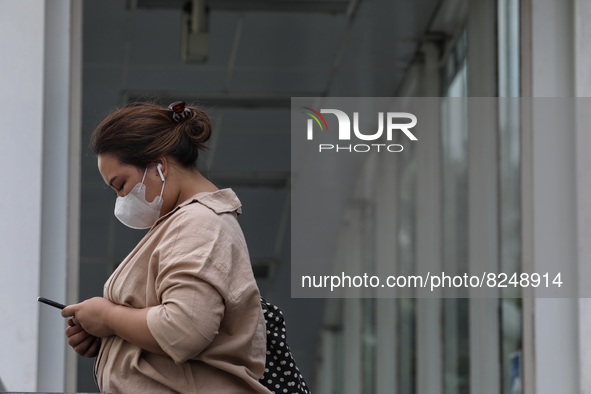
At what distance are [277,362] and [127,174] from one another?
484 mm

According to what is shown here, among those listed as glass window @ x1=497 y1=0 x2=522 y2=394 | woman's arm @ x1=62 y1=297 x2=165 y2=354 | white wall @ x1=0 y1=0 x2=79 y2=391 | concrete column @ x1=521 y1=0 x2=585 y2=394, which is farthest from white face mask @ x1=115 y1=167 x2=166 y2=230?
glass window @ x1=497 y1=0 x2=522 y2=394

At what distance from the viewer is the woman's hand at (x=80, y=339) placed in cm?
271

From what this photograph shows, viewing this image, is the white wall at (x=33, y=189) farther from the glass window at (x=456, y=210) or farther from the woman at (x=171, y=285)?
the woman at (x=171, y=285)

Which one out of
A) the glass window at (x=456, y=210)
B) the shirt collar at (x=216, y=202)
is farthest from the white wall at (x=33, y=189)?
the shirt collar at (x=216, y=202)

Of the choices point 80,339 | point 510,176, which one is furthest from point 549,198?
point 80,339

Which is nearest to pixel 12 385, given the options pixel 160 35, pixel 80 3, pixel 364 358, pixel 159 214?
pixel 80 3

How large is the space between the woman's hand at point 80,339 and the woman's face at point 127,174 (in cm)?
30

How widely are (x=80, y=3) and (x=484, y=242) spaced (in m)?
2.76

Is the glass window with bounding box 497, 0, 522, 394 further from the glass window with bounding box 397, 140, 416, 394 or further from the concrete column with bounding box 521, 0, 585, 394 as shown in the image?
the glass window with bounding box 397, 140, 416, 394

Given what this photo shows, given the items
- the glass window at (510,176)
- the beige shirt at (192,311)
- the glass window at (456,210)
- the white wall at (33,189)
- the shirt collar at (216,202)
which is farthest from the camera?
the glass window at (456,210)

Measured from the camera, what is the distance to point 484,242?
767 cm

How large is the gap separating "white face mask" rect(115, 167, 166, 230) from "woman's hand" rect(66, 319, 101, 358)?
0.26 meters

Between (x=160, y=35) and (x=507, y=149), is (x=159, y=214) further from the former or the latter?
(x=160, y=35)

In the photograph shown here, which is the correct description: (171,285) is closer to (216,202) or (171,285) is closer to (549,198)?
(216,202)
